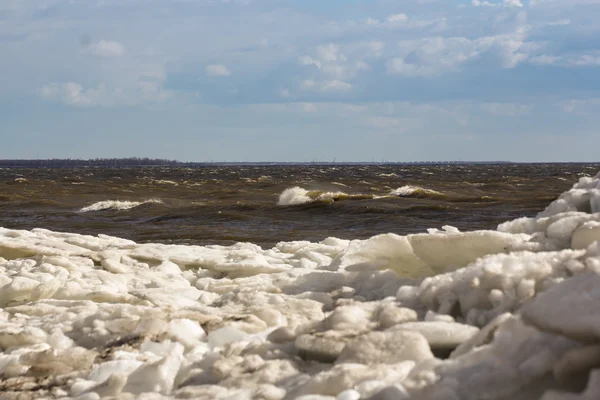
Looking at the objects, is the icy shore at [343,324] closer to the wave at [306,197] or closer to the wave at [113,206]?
the wave at [306,197]

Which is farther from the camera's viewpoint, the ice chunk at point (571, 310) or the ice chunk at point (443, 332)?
the ice chunk at point (443, 332)

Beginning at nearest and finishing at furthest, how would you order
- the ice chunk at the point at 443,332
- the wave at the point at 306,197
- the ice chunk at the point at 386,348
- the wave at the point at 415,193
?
the ice chunk at the point at 386,348, the ice chunk at the point at 443,332, the wave at the point at 306,197, the wave at the point at 415,193

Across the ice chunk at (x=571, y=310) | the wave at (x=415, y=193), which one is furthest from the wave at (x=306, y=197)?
the ice chunk at (x=571, y=310)

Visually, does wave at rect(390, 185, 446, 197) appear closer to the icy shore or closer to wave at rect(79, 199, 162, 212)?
wave at rect(79, 199, 162, 212)

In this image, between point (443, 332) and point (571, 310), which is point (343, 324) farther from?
point (571, 310)

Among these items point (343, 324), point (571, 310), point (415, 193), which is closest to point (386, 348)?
point (343, 324)

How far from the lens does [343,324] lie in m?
4.35

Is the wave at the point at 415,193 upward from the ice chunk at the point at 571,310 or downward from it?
downward

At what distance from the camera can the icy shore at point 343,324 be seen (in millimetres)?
3082

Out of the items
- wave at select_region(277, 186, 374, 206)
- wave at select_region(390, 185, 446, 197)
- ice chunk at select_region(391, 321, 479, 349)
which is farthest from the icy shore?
wave at select_region(390, 185, 446, 197)

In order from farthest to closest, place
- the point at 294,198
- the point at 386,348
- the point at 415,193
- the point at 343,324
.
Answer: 1. the point at 415,193
2. the point at 294,198
3. the point at 343,324
4. the point at 386,348

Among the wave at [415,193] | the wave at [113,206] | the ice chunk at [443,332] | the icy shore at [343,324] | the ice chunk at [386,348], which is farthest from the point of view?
the wave at [415,193]

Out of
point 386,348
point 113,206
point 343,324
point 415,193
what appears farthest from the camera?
point 415,193

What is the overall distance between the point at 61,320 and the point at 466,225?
13025mm
